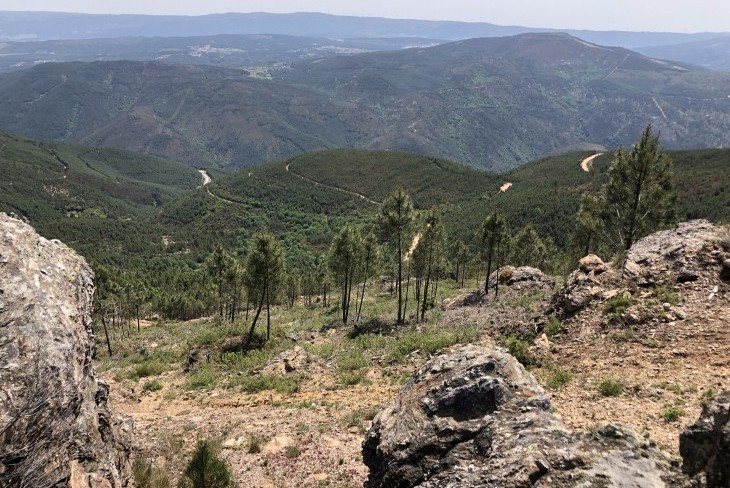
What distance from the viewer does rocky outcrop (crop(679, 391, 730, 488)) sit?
635 centimetres

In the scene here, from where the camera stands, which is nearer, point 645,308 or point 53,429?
point 53,429

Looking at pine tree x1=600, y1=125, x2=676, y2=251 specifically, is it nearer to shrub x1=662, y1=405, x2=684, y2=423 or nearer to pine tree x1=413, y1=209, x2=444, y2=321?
pine tree x1=413, y1=209, x2=444, y2=321

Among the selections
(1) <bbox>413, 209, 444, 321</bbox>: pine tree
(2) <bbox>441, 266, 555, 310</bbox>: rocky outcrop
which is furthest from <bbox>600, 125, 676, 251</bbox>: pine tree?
(1) <bbox>413, 209, 444, 321</bbox>: pine tree

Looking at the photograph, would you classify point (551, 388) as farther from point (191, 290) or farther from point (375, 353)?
point (191, 290)

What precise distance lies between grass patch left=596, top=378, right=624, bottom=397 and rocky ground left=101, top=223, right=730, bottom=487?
0.03 meters

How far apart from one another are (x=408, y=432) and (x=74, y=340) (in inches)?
289

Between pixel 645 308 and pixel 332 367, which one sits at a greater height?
pixel 645 308

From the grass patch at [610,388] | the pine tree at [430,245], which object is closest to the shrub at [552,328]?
the grass patch at [610,388]

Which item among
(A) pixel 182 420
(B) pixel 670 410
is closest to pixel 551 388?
(B) pixel 670 410

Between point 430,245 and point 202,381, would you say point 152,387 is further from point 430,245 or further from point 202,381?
point 430,245

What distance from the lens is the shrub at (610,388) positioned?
609 inches

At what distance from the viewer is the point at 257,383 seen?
82.8 ft

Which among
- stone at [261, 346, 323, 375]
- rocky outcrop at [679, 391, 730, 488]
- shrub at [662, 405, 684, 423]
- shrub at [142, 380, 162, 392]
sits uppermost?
rocky outcrop at [679, 391, 730, 488]

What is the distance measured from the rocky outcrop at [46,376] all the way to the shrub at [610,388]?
47.4 ft
